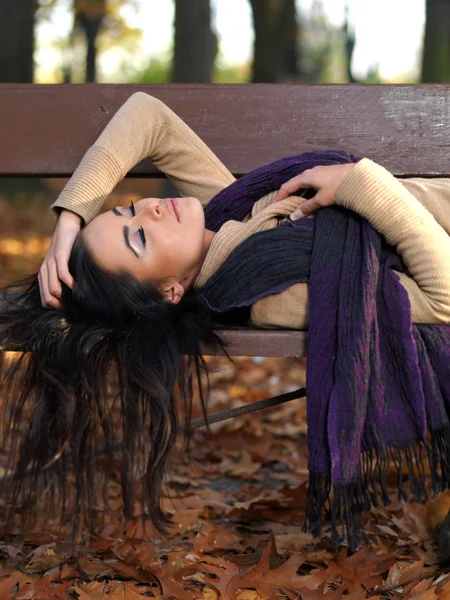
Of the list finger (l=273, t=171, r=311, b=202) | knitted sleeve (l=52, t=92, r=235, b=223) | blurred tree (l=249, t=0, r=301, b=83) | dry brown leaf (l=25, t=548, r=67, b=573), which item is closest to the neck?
finger (l=273, t=171, r=311, b=202)

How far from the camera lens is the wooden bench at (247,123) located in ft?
10.0

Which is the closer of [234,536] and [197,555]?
[197,555]

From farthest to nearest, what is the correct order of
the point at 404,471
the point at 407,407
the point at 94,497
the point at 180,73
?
the point at 180,73, the point at 404,471, the point at 94,497, the point at 407,407

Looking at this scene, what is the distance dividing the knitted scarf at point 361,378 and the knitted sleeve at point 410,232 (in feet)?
0.16

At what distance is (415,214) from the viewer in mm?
2207

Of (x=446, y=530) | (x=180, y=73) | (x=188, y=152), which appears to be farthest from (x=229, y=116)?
(x=180, y=73)

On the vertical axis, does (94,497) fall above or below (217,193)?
below

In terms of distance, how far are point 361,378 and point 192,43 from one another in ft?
28.0

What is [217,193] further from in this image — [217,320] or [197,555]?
[197,555]

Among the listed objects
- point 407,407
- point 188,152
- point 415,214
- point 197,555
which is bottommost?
point 197,555

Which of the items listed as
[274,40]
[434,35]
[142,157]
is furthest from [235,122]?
[434,35]

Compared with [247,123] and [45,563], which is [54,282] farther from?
[247,123]

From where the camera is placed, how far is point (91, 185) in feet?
8.64

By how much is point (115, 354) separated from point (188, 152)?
1026mm
